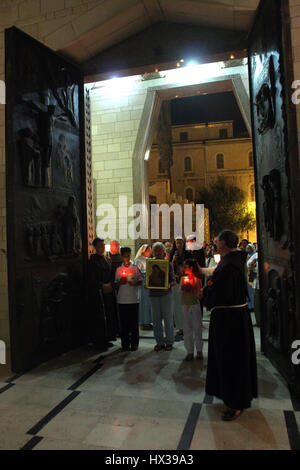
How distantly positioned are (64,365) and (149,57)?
5.57 m

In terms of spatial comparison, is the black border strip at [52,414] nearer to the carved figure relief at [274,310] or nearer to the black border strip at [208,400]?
the black border strip at [208,400]

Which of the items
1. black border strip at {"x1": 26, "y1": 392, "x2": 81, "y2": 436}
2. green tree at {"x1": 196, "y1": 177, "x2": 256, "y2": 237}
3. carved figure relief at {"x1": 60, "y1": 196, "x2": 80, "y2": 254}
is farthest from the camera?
green tree at {"x1": 196, "y1": 177, "x2": 256, "y2": 237}

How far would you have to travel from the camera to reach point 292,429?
330 cm

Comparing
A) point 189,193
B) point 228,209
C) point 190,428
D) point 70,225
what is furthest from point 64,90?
point 189,193

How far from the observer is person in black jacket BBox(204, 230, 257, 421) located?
3582 mm

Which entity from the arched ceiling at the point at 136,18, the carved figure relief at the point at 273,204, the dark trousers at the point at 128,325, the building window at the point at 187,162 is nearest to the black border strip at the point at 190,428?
the dark trousers at the point at 128,325

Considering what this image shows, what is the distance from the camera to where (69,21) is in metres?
6.04

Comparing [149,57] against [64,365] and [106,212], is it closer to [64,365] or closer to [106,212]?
[64,365]

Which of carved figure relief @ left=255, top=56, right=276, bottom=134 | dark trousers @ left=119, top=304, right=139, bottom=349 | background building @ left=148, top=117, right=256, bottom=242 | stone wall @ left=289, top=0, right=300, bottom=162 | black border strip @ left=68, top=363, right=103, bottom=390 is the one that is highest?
background building @ left=148, top=117, right=256, bottom=242

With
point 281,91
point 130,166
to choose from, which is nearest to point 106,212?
point 130,166

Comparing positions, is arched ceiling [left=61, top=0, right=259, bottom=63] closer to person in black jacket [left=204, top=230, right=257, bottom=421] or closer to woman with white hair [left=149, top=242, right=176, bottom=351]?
person in black jacket [left=204, top=230, right=257, bottom=421]

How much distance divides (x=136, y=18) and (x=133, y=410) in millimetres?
6239

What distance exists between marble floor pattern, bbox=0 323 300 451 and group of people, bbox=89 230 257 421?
0.31m

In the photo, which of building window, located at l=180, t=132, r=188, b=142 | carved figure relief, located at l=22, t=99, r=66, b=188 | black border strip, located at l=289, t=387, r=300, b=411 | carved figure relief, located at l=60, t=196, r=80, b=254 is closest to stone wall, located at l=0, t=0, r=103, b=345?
carved figure relief, located at l=60, t=196, r=80, b=254
